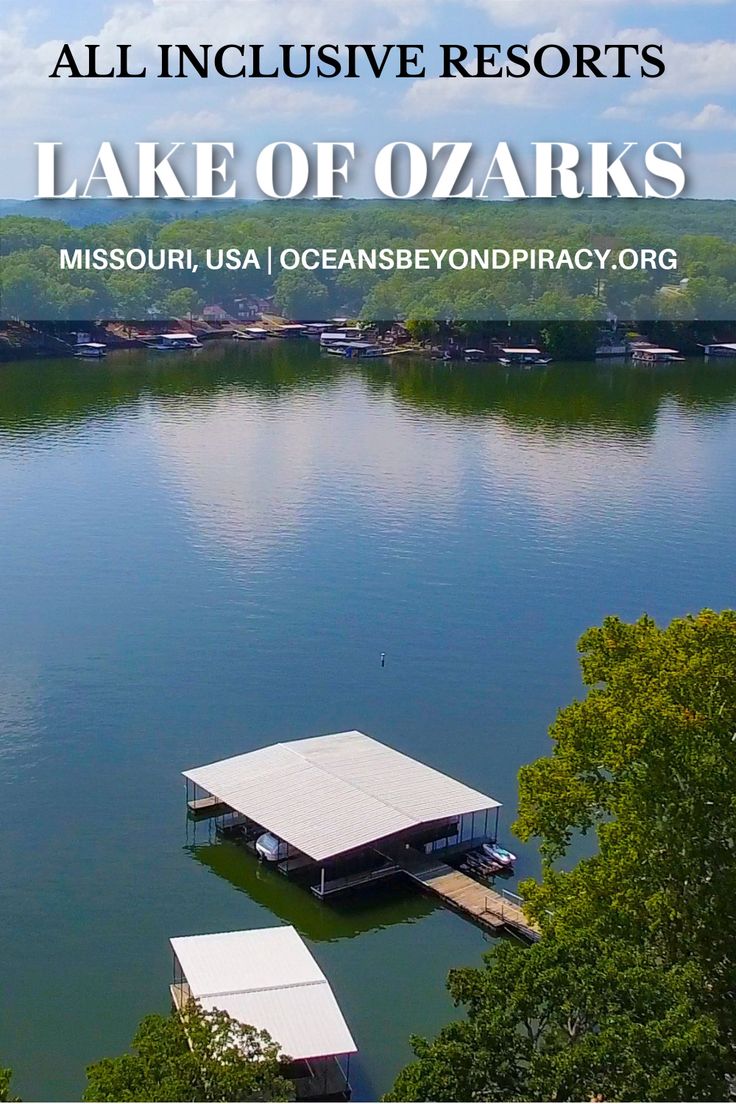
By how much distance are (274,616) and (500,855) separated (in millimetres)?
6745

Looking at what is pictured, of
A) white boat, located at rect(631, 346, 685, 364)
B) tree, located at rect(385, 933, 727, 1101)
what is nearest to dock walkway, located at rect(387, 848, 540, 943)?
tree, located at rect(385, 933, 727, 1101)

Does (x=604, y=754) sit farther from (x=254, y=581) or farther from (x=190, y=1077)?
(x=254, y=581)

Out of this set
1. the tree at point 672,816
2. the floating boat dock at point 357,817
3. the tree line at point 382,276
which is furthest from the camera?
the tree line at point 382,276

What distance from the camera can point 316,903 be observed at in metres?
12.4

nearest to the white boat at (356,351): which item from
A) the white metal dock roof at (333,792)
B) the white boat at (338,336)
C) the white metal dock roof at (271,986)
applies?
the white boat at (338,336)

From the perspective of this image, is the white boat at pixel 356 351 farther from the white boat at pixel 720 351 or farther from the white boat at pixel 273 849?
the white boat at pixel 273 849

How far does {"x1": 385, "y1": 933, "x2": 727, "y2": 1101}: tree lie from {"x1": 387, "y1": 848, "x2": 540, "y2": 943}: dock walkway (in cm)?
431

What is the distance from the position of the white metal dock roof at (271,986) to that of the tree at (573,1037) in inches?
99.2

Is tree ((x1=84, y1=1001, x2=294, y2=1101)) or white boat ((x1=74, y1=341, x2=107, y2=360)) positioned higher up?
white boat ((x1=74, y1=341, x2=107, y2=360))

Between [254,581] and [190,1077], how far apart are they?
13681 millimetres

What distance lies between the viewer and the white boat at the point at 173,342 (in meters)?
47.4

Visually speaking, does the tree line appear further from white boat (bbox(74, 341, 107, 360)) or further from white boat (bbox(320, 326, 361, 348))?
white boat (bbox(74, 341, 107, 360))

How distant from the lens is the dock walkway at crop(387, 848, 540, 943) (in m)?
11.9

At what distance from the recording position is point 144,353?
152 ft
